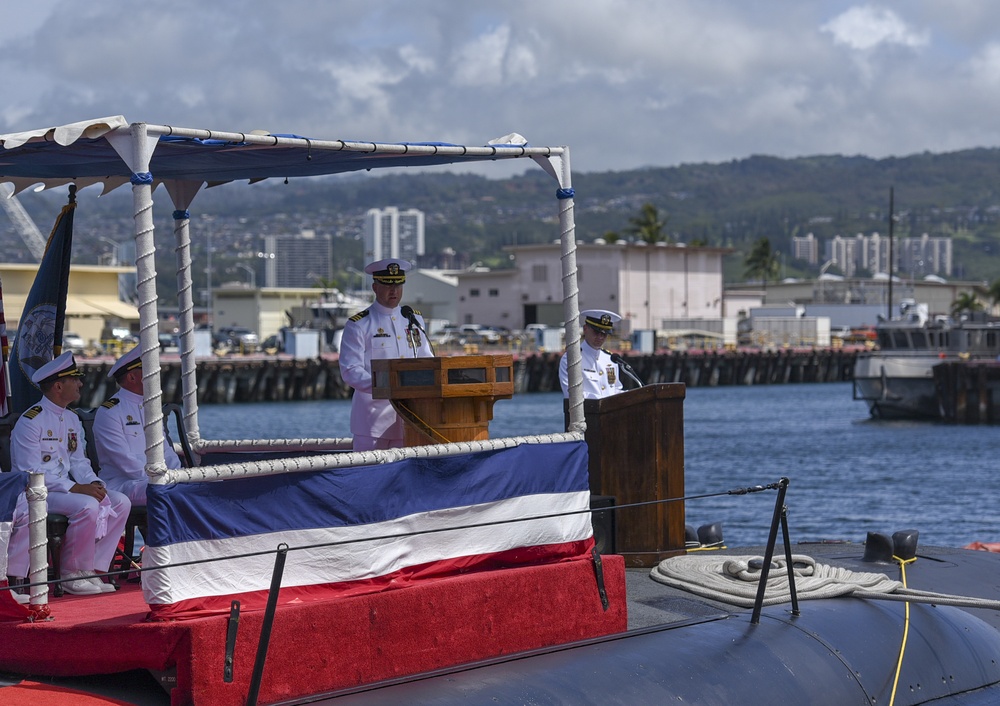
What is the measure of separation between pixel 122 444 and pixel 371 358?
1.60 metres

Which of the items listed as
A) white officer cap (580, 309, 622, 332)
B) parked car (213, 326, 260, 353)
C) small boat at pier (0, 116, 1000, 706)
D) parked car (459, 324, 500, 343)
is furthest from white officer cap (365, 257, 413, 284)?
parked car (459, 324, 500, 343)

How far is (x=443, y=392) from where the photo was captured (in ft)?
24.7

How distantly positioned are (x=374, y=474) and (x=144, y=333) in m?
1.37

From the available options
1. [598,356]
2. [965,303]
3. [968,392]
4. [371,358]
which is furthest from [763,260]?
[371,358]

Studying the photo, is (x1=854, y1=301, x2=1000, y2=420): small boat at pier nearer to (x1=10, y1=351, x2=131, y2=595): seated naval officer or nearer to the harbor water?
the harbor water

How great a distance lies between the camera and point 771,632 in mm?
8094

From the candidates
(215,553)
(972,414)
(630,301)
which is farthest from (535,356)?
(215,553)

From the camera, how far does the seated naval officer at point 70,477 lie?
294 inches

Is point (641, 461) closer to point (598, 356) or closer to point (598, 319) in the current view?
point (598, 356)

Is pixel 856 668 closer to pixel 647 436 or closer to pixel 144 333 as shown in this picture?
pixel 647 436

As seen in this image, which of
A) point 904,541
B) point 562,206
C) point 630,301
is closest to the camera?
point 562,206

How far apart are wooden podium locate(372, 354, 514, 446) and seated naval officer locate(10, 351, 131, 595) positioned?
1.66 metres

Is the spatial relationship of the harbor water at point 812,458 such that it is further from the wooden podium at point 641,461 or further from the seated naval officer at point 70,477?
the seated naval officer at point 70,477

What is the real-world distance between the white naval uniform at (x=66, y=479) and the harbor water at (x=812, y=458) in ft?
54.5
